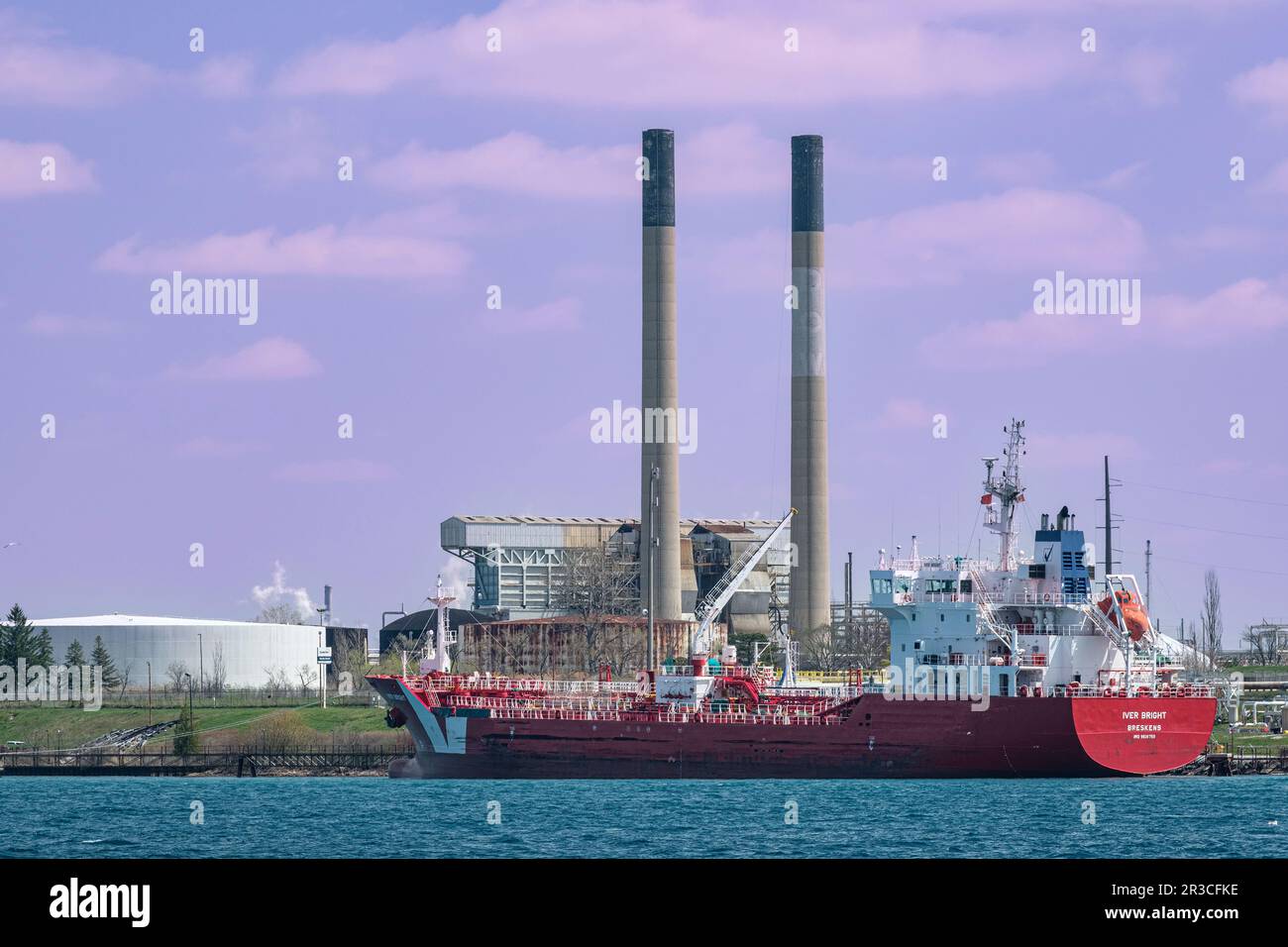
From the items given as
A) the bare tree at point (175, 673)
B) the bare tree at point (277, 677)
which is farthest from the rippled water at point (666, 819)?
the bare tree at point (277, 677)

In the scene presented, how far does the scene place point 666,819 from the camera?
5309cm

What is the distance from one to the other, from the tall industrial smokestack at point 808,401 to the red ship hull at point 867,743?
54399mm

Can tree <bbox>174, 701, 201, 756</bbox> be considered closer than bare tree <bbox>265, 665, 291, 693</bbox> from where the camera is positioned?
Yes

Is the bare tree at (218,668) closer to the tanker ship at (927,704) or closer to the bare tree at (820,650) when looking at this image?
the bare tree at (820,650)

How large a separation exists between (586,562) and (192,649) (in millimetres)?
30423

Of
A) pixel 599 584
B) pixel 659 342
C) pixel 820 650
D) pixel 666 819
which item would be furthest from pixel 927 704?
pixel 599 584

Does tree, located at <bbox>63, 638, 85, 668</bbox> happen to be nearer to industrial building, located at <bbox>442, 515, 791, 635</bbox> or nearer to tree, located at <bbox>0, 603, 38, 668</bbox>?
tree, located at <bbox>0, 603, 38, 668</bbox>

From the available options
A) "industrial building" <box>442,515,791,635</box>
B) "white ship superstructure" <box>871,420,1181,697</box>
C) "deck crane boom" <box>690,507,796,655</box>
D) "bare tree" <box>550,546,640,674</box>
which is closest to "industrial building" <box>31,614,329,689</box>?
"industrial building" <box>442,515,791,635</box>

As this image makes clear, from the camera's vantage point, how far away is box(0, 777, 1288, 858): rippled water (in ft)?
152

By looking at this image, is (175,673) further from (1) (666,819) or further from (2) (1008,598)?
(1) (666,819)

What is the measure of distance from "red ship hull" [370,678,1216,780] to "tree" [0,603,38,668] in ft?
203

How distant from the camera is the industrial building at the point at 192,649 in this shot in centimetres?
13588

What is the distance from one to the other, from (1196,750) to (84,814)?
3988 cm

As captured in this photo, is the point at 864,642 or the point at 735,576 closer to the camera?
the point at 864,642
